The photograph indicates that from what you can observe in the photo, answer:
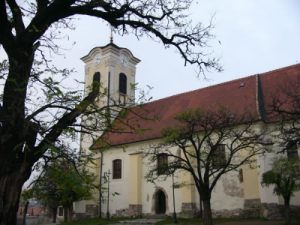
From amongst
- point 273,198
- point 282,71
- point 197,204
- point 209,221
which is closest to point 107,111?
point 209,221

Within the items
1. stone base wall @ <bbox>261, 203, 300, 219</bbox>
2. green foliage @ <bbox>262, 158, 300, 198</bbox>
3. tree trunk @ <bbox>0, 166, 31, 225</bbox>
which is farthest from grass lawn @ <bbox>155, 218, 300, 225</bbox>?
tree trunk @ <bbox>0, 166, 31, 225</bbox>

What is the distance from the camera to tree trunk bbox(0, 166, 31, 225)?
17.6 feet

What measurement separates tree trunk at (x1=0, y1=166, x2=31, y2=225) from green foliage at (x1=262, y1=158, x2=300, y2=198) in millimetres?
17972

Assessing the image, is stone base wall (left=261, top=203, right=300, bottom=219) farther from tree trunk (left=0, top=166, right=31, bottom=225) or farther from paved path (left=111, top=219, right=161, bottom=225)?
tree trunk (left=0, top=166, right=31, bottom=225)

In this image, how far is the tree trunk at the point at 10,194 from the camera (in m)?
5.36

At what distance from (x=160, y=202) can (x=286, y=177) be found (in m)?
12.9

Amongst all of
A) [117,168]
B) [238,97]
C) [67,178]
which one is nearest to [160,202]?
[117,168]

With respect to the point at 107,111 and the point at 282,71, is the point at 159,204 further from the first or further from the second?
the point at 107,111

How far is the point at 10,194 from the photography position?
215 inches

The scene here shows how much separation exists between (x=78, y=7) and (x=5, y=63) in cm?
157

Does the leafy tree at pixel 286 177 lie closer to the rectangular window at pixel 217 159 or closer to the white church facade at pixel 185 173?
the rectangular window at pixel 217 159

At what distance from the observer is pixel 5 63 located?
527 centimetres

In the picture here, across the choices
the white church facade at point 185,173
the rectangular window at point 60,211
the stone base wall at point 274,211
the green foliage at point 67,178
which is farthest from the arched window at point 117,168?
the green foliage at point 67,178

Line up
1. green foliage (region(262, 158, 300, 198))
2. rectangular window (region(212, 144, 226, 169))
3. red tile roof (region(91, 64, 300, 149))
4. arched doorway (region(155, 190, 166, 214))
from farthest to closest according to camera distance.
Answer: arched doorway (region(155, 190, 166, 214)) < red tile roof (region(91, 64, 300, 149)) < rectangular window (region(212, 144, 226, 169)) < green foliage (region(262, 158, 300, 198))
